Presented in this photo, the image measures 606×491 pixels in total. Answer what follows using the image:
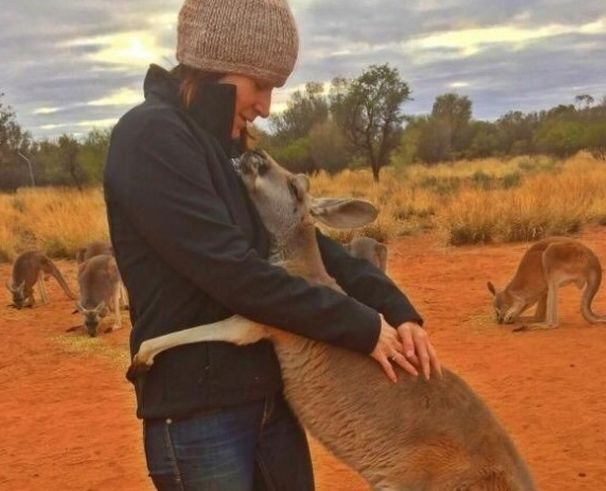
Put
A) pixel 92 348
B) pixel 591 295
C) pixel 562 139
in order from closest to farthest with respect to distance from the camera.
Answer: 1. pixel 591 295
2. pixel 92 348
3. pixel 562 139

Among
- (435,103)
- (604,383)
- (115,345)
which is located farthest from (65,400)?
(435,103)

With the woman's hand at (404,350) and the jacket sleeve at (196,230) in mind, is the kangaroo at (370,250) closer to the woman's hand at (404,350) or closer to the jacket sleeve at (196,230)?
the woman's hand at (404,350)

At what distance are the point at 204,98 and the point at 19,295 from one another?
1199 cm

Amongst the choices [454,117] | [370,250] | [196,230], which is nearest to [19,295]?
[370,250]

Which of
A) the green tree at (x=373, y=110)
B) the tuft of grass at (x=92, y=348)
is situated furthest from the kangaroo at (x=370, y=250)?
the green tree at (x=373, y=110)

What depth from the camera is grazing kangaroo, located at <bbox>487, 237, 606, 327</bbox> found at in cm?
1053

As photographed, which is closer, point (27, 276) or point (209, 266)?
point (209, 266)

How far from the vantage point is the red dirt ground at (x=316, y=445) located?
652 centimetres

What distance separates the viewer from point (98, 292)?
11.9 meters

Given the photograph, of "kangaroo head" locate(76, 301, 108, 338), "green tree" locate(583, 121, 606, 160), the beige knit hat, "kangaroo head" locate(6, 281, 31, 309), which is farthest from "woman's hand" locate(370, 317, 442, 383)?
"green tree" locate(583, 121, 606, 160)

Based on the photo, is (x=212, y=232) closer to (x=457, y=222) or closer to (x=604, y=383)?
(x=604, y=383)

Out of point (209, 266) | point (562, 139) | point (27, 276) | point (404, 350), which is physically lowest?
point (27, 276)

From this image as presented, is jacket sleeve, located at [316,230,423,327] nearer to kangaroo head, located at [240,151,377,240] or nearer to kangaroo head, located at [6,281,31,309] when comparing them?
kangaroo head, located at [240,151,377,240]

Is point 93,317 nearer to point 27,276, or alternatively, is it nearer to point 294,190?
point 27,276
